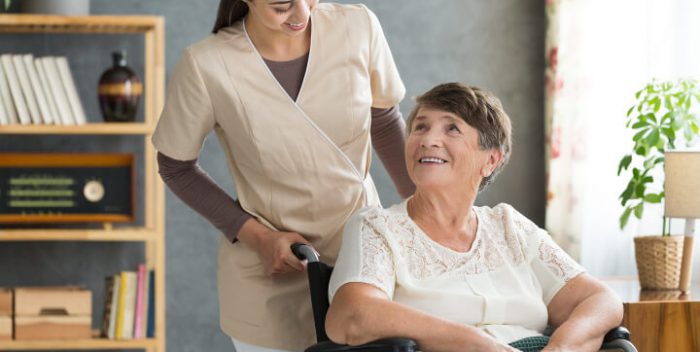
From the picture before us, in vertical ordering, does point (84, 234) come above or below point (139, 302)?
above

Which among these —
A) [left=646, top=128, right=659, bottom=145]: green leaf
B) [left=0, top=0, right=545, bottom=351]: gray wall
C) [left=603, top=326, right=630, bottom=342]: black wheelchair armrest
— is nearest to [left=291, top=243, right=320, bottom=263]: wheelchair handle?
[left=603, top=326, right=630, bottom=342]: black wheelchair armrest

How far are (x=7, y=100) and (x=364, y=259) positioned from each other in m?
2.10

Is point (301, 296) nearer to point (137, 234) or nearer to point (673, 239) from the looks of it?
point (673, 239)

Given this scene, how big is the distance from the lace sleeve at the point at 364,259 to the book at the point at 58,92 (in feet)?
6.26

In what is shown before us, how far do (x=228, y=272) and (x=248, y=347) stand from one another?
161mm

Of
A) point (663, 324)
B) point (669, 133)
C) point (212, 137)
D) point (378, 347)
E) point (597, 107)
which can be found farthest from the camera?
point (212, 137)

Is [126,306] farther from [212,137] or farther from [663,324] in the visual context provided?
[663,324]

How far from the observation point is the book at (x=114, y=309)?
145 inches

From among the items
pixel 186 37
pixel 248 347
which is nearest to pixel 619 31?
pixel 186 37

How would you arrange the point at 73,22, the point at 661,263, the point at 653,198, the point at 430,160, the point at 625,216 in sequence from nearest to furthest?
1. the point at 430,160
2. the point at 661,263
3. the point at 653,198
4. the point at 625,216
5. the point at 73,22

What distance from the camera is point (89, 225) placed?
12.9 ft

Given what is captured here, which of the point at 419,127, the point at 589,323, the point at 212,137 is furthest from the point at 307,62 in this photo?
the point at 212,137

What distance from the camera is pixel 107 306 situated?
3736 mm

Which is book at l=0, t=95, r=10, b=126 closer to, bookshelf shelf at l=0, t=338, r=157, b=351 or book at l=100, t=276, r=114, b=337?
book at l=100, t=276, r=114, b=337
